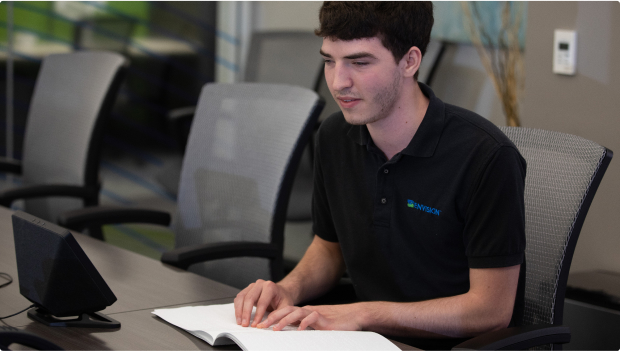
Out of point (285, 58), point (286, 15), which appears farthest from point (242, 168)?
point (286, 15)

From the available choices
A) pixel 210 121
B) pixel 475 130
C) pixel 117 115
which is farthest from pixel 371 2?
pixel 117 115

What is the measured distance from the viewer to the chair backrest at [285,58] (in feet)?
10.6

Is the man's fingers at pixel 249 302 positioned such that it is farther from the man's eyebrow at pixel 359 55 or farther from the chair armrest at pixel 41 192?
the chair armrest at pixel 41 192

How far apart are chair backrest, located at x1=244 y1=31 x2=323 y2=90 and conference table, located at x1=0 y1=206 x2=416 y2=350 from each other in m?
1.71

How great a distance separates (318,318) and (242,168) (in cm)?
79

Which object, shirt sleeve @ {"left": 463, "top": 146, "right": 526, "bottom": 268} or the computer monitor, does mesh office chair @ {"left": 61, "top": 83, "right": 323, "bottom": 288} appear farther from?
shirt sleeve @ {"left": 463, "top": 146, "right": 526, "bottom": 268}

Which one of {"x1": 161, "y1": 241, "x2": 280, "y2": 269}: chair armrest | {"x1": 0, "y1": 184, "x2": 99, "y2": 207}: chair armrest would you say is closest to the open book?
{"x1": 161, "y1": 241, "x2": 280, "y2": 269}: chair armrest

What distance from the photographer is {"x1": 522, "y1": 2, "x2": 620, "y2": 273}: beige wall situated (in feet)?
6.98

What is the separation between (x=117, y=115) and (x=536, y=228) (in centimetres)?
294

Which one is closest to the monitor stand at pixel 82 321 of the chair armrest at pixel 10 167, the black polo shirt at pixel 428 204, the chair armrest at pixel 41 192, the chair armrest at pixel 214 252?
the chair armrest at pixel 214 252

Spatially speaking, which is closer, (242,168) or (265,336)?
(265,336)

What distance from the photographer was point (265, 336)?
1.11 metres

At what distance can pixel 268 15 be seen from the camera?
12.5ft

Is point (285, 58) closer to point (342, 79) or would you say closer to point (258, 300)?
point (342, 79)
